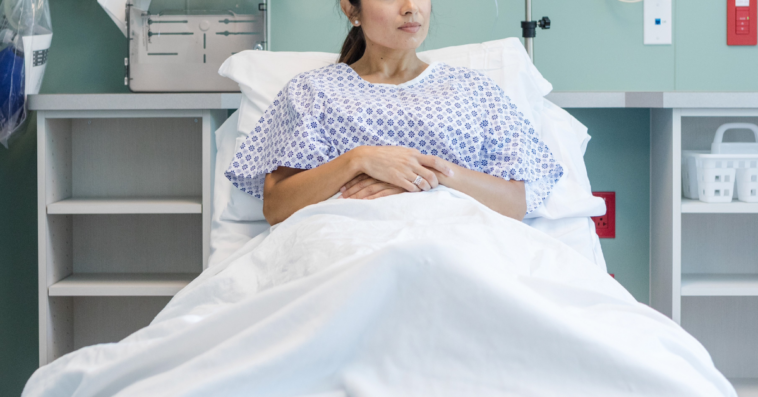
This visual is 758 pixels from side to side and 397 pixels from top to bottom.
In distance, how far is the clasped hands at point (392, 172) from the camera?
1.18m

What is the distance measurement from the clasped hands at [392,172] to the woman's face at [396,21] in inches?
12.1

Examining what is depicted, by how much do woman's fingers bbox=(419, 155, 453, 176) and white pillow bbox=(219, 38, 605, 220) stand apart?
0.37 metres

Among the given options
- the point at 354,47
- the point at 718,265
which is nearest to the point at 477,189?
the point at 354,47

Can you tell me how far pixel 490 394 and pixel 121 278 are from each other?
1402 mm

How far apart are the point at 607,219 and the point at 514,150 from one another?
71 cm

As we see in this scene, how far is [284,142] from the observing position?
4.36 feet

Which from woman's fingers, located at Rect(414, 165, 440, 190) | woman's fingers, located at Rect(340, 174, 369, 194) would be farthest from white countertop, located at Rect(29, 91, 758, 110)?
woman's fingers, located at Rect(414, 165, 440, 190)

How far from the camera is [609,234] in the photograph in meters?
1.88

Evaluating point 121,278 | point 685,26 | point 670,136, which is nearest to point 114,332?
point 121,278

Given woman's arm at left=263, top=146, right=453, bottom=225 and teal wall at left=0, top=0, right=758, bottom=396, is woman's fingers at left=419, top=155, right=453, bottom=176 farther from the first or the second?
teal wall at left=0, top=0, right=758, bottom=396

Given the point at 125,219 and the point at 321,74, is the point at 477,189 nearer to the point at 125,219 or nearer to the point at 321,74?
the point at 321,74

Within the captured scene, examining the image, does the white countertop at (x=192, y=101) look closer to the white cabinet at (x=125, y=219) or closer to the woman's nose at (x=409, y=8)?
the white cabinet at (x=125, y=219)

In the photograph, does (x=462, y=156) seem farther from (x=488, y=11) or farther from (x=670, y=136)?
(x=488, y=11)

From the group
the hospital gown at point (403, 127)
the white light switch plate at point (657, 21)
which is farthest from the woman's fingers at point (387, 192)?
the white light switch plate at point (657, 21)
